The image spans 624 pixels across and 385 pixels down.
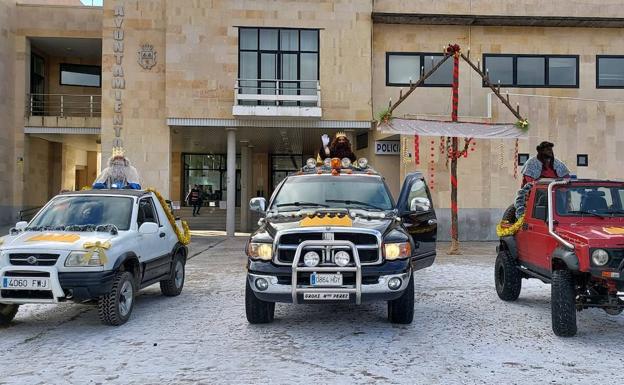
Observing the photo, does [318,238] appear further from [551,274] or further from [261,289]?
[551,274]

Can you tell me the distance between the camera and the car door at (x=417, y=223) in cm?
755

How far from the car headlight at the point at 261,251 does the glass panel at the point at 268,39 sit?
1507 cm

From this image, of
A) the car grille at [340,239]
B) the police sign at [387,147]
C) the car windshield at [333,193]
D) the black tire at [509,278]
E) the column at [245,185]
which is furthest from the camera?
the column at [245,185]

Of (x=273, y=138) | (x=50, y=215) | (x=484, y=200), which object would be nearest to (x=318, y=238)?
(x=50, y=215)

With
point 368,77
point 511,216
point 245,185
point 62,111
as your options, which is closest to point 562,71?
point 368,77

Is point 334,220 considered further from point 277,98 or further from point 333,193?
point 277,98

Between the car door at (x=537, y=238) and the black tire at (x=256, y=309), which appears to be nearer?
the black tire at (x=256, y=309)

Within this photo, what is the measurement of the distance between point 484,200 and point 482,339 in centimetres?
1308

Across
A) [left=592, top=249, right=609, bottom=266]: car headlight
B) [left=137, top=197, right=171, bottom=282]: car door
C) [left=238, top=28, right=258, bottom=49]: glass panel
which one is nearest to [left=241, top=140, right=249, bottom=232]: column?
[left=238, top=28, right=258, bottom=49]: glass panel

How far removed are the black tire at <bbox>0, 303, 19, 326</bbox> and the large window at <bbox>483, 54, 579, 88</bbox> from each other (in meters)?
18.2

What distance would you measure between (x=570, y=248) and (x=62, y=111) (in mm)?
23446

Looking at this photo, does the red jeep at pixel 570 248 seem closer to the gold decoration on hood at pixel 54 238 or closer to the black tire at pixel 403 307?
the black tire at pixel 403 307

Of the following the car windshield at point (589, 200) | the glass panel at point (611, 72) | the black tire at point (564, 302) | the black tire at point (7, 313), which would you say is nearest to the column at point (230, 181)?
the black tire at point (7, 313)

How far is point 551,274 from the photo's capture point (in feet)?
21.2
